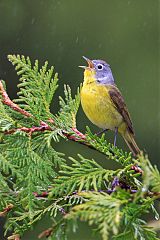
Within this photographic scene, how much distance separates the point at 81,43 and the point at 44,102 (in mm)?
7539

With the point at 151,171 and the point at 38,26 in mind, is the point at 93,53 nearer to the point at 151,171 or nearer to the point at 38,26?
the point at 38,26

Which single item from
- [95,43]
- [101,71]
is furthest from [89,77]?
[95,43]

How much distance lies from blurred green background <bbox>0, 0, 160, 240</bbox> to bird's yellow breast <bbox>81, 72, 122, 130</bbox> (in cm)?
407

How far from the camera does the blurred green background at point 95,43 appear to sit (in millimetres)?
8266

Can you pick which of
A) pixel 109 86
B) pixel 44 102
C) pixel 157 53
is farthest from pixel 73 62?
pixel 44 102

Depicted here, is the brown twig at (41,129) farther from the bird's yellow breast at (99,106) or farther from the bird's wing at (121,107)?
the bird's wing at (121,107)

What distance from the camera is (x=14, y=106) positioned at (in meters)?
1.84

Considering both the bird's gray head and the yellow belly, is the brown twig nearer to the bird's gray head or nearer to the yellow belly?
the yellow belly

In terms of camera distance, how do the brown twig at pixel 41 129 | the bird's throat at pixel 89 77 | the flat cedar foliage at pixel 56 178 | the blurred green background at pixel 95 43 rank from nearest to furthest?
the flat cedar foliage at pixel 56 178 → the brown twig at pixel 41 129 → the bird's throat at pixel 89 77 → the blurred green background at pixel 95 43

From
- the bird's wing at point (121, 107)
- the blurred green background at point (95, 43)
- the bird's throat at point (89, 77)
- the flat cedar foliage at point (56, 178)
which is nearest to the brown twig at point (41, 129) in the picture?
the flat cedar foliage at point (56, 178)

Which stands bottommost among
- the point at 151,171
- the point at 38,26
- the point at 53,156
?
the point at 151,171

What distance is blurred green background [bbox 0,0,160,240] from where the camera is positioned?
827cm

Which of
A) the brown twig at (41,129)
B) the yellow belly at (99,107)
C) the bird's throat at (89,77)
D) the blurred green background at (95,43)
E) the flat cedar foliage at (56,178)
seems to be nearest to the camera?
the flat cedar foliage at (56,178)

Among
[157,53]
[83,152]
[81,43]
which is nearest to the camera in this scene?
[83,152]
